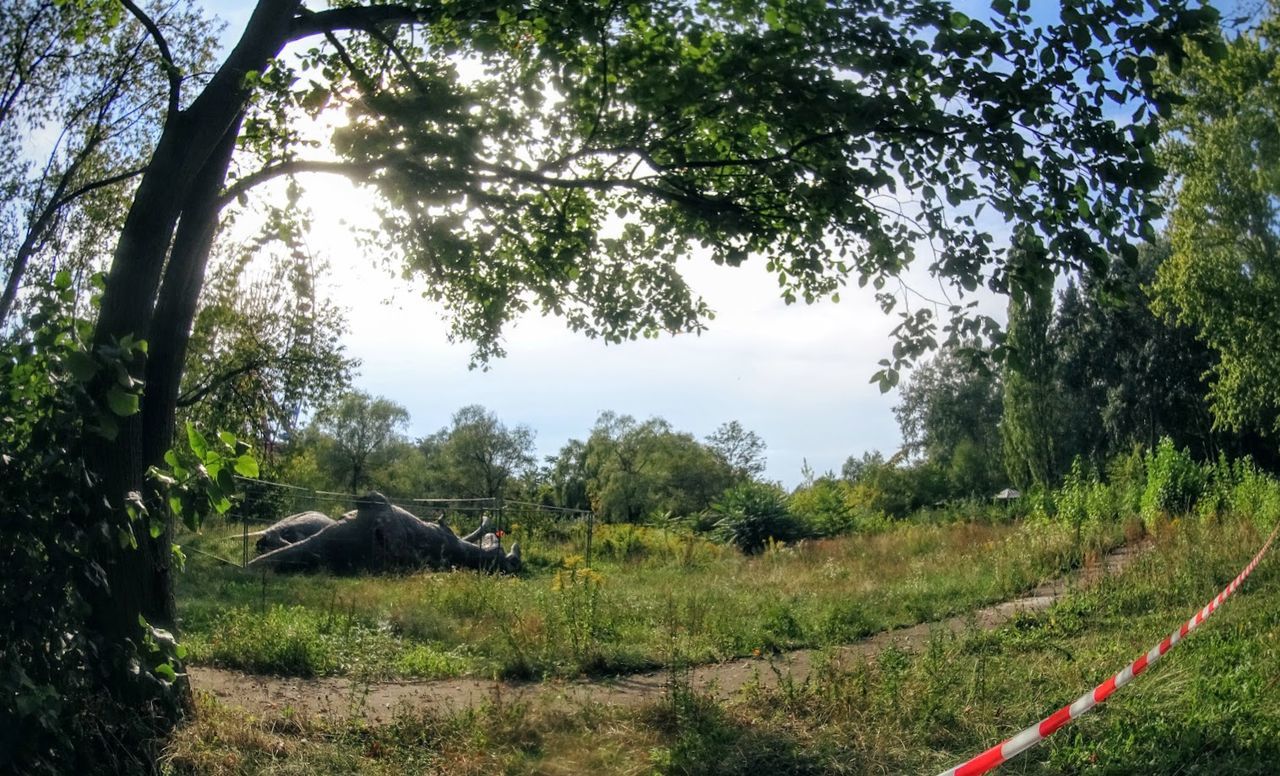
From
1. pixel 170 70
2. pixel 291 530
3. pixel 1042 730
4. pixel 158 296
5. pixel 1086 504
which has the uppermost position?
pixel 170 70

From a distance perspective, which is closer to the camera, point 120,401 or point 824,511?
point 120,401

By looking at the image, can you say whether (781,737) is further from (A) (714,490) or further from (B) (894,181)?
(A) (714,490)

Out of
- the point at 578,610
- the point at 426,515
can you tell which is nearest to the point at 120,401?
the point at 578,610

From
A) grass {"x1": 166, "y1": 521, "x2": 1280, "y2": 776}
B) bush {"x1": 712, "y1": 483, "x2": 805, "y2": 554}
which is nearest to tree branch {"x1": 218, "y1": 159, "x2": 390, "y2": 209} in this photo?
grass {"x1": 166, "y1": 521, "x2": 1280, "y2": 776}

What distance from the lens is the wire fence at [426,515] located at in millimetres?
20881

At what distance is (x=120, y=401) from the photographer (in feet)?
16.6

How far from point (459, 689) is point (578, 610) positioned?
6.96 feet

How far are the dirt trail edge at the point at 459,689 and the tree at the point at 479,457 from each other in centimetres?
6570

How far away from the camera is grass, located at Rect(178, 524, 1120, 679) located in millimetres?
10133

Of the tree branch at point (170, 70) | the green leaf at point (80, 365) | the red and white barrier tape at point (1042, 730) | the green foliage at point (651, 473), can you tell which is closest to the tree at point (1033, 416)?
the green foliage at point (651, 473)

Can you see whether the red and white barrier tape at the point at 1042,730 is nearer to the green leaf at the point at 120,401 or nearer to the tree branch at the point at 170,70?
the green leaf at the point at 120,401

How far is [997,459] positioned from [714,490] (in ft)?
58.5

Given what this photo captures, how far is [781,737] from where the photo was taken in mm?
6555

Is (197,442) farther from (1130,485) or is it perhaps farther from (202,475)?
(1130,485)
